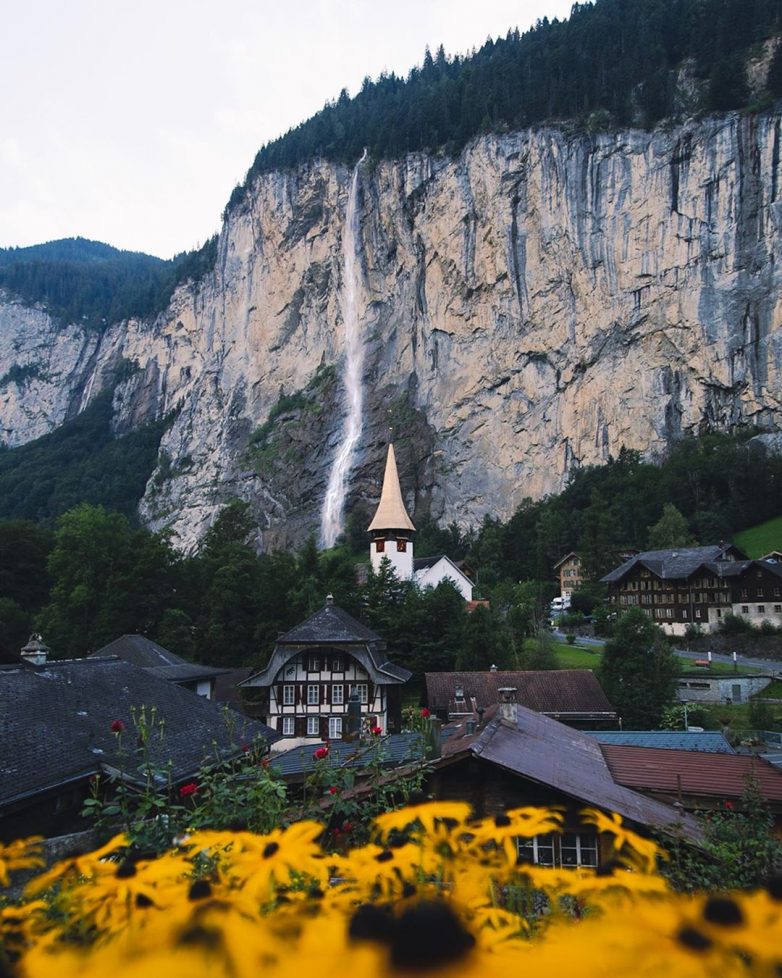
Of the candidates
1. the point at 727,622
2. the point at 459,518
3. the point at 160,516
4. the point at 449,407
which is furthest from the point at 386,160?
the point at 727,622

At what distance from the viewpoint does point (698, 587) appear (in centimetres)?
4734

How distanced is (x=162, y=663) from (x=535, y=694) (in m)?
13.7

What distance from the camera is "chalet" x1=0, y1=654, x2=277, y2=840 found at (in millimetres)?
10219

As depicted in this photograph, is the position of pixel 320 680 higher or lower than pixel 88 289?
lower

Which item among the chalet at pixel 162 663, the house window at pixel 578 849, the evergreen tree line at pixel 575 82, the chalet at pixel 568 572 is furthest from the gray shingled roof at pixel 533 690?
the evergreen tree line at pixel 575 82

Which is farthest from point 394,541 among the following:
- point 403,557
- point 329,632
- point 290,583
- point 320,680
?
point 320,680

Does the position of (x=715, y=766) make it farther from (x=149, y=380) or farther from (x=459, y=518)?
(x=149, y=380)

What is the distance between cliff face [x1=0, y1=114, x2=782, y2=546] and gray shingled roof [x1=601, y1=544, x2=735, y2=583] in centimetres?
1748

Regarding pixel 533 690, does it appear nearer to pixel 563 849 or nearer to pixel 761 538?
pixel 563 849

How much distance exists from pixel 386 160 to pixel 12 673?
83881 millimetres

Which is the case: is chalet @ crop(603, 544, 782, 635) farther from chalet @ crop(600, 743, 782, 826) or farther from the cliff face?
chalet @ crop(600, 743, 782, 826)

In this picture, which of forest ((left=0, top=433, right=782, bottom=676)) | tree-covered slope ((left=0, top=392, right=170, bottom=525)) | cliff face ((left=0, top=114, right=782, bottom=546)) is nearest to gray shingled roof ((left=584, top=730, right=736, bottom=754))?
forest ((left=0, top=433, right=782, bottom=676))

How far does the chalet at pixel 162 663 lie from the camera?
25.8 meters

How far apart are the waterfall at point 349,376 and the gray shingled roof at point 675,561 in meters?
33.0
